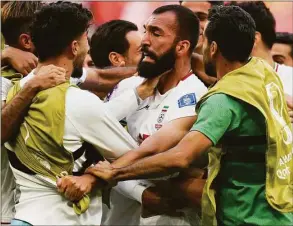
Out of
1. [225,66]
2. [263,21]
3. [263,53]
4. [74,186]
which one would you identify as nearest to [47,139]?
[74,186]

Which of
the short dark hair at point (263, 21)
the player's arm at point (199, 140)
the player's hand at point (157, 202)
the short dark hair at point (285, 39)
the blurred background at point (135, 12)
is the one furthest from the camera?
the blurred background at point (135, 12)

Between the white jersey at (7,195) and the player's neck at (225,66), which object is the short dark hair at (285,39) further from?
the white jersey at (7,195)

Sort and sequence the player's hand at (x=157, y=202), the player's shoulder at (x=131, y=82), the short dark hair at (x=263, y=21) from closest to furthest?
1. the player's hand at (x=157, y=202)
2. the player's shoulder at (x=131, y=82)
3. the short dark hair at (x=263, y=21)

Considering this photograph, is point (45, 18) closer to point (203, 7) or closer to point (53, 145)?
point (53, 145)

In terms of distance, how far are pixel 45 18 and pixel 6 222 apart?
1.20 m

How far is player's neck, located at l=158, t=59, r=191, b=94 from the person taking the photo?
381 cm

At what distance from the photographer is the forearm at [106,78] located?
4297 mm

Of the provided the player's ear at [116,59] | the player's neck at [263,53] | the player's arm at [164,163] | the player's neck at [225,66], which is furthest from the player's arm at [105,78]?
the player's arm at [164,163]

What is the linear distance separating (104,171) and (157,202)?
0.50m

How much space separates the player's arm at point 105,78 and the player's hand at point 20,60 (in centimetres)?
51

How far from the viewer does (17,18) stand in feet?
12.8

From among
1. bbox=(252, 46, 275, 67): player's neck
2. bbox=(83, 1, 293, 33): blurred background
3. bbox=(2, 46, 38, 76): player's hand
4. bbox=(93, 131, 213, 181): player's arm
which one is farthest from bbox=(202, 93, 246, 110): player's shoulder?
bbox=(83, 1, 293, 33): blurred background

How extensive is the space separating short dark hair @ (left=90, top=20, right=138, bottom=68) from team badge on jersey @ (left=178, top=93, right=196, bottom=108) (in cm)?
113

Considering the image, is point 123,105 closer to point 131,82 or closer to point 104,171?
point 131,82
